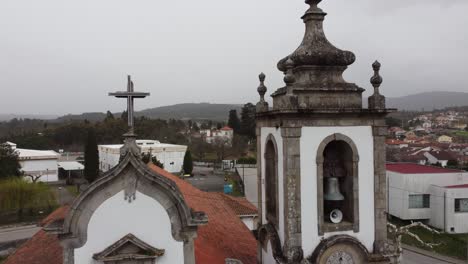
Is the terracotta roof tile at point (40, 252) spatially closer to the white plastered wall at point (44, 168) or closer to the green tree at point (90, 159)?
the green tree at point (90, 159)

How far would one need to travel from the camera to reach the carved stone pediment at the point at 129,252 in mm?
6781

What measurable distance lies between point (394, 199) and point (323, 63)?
2754 cm

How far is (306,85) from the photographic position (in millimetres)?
7695

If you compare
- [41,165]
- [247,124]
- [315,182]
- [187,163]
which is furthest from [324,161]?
[247,124]

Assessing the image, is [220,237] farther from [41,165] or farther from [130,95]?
[41,165]

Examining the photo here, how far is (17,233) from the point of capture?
28703mm

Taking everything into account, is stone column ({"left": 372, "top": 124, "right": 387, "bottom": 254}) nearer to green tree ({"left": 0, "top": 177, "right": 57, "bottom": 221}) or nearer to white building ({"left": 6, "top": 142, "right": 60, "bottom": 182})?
green tree ({"left": 0, "top": 177, "right": 57, "bottom": 221})

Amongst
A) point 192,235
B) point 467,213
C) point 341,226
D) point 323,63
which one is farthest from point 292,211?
point 467,213

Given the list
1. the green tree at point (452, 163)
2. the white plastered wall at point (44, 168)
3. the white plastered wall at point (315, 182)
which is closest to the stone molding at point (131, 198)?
the white plastered wall at point (315, 182)

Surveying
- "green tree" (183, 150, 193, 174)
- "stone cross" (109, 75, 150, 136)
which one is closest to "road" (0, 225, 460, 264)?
"stone cross" (109, 75, 150, 136)

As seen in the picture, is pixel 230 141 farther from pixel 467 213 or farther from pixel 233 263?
pixel 233 263

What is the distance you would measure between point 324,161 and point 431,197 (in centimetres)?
2625

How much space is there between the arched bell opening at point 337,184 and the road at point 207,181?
1297 inches

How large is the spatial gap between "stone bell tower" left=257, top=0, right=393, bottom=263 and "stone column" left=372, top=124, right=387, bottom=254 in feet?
0.06
